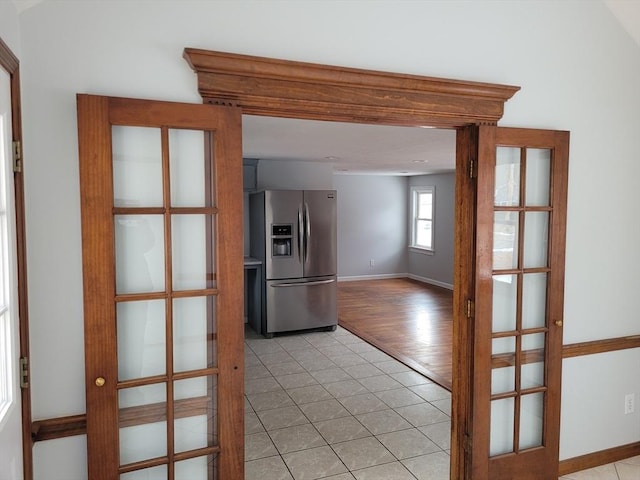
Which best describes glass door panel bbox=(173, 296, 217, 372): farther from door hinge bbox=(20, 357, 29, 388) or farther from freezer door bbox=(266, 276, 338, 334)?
freezer door bbox=(266, 276, 338, 334)

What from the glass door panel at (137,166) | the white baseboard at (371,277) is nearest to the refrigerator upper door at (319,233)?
the white baseboard at (371,277)

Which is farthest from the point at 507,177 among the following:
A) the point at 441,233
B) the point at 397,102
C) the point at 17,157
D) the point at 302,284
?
the point at 441,233

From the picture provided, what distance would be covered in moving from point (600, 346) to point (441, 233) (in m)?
6.73

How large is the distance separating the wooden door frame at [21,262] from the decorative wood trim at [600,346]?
2618 mm

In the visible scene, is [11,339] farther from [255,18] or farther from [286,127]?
[286,127]

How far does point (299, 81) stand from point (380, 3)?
556mm

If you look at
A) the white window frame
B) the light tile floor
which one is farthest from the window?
the light tile floor

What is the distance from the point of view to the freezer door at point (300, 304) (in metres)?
6.05

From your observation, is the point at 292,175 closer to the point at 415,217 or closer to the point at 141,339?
the point at 415,217

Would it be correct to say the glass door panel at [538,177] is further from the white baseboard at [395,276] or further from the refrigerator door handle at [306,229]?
the white baseboard at [395,276]

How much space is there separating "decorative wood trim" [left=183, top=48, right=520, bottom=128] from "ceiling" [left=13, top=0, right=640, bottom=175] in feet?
3.78

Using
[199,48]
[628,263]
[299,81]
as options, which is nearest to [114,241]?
[199,48]

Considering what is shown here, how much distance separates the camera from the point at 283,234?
6086mm

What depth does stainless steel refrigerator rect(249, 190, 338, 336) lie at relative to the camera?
237 inches
